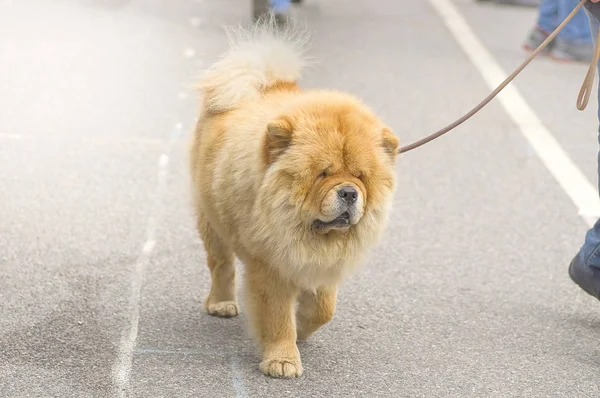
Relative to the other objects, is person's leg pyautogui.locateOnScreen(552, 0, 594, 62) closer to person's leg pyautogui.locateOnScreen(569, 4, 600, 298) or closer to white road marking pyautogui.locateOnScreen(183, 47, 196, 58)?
white road marking pyautogui.locateOnScreen(183, 47, 196, 58)

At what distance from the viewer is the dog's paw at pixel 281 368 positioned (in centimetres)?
440

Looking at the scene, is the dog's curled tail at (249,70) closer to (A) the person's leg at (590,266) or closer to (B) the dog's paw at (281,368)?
(B) the dog's paw at (281,368)

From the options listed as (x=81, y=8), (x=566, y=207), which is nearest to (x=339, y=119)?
(x=566, y=207)

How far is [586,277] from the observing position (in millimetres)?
5316

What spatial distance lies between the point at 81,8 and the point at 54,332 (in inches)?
340

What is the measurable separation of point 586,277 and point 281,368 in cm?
179

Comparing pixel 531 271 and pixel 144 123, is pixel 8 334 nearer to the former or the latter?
pixel 531 271

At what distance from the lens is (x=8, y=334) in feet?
15.3

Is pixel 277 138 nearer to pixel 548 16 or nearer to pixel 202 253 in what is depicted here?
pixel 202 253

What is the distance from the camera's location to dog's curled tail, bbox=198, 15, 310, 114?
482 centimetres

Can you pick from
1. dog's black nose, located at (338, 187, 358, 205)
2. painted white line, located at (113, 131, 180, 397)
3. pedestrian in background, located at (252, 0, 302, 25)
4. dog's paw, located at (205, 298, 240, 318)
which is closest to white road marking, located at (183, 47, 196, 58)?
pedestrian in background, located at (252, 0, 302, 25)

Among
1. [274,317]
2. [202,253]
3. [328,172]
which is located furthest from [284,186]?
[202,253]

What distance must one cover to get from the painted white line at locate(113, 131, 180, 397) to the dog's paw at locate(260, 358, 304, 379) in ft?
1.86

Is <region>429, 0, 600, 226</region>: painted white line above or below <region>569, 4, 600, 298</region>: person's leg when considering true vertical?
below
